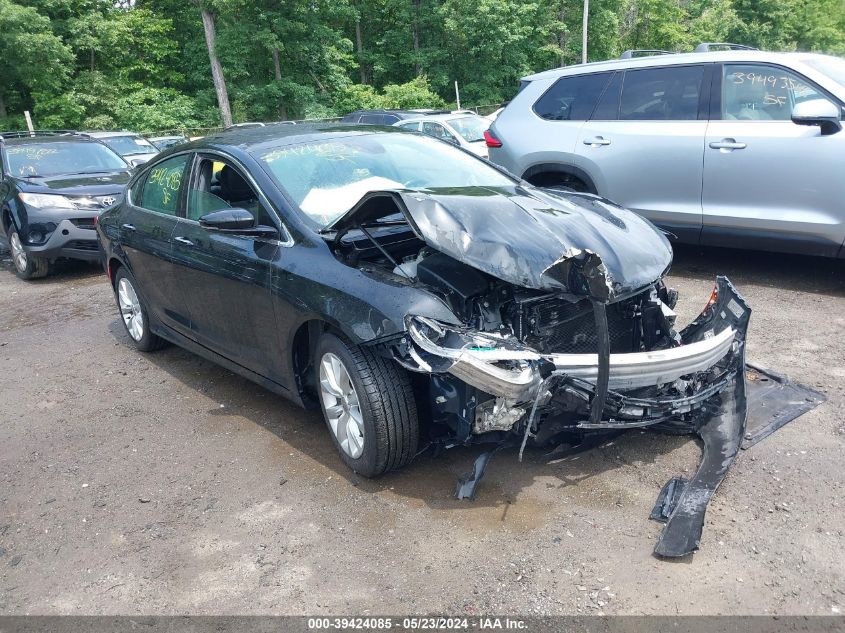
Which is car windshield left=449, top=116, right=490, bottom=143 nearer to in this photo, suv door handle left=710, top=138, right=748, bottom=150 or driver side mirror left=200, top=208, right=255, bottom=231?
suv door handle left=710, top=138, right=748, bottom=150

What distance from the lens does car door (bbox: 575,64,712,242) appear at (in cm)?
634

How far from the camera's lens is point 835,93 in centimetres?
562

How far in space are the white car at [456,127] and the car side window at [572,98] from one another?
6.92 meters

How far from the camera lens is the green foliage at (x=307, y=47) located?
3120cm

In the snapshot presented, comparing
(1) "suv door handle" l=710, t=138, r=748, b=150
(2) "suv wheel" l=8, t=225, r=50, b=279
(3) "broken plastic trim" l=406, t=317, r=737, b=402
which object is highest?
(1) "suv door handle" l=710, t=138, r=748, b=150

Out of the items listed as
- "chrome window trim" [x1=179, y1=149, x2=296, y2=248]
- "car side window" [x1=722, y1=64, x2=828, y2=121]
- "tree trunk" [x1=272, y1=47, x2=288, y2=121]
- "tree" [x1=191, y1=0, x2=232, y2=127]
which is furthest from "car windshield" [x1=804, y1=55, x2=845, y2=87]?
"tree trunk" [x1=272, y1=47, x2=288, y2=121]

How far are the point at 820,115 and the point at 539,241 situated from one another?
11.1 ft

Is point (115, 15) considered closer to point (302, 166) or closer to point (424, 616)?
point (302, 166)

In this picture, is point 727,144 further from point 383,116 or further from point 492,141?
point 383,116

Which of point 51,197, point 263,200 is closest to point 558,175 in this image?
point 263,200

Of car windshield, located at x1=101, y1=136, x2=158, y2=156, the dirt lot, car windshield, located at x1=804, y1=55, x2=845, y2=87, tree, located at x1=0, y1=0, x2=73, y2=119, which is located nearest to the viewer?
the dirt lot

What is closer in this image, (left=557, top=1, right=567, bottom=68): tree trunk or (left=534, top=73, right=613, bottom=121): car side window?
(left=534, top=73, right=613, bottom=121): car side window

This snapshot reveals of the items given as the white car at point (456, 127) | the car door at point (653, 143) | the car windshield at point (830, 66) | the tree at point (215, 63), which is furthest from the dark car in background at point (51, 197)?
the tree at point (215, 63)

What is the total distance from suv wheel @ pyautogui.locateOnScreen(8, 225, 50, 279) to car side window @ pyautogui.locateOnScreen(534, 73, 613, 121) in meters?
6.52
